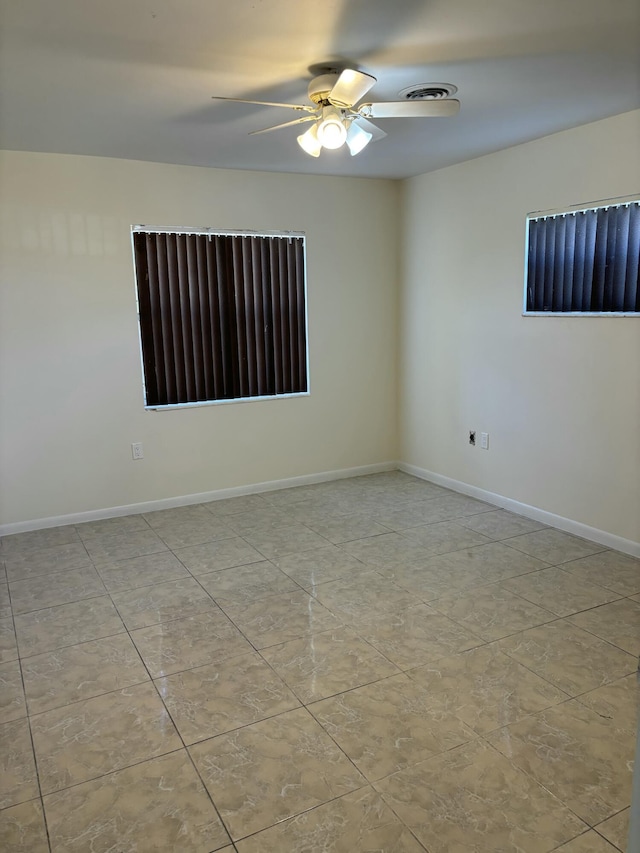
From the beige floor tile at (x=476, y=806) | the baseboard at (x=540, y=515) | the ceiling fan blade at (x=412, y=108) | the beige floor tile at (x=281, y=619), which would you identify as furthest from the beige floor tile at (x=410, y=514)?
the ceiling fan blade at (x=412, y=108)

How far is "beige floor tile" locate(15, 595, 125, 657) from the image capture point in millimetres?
2812

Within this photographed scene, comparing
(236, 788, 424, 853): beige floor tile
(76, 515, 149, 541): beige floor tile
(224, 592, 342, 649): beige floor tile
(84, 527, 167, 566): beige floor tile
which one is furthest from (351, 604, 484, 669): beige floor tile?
(76, 515, 149, 541): beige floor tile

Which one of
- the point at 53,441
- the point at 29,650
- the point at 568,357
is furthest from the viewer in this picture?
the point at 53,441

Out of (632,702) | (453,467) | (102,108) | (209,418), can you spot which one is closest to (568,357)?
(453,467)

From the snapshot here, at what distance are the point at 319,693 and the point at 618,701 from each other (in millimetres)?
1137

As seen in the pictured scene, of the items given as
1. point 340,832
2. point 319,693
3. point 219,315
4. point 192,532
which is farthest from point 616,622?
point 219,315

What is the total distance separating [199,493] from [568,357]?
9.43 feet

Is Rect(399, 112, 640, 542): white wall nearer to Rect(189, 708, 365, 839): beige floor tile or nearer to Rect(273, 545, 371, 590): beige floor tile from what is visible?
Rect(273, 545, 371, 590): beige floor tile

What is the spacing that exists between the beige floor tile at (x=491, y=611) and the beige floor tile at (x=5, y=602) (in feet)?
7.07

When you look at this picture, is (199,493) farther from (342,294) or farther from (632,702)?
(632,702)

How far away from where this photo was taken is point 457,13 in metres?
2.11

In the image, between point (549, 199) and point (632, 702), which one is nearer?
point (632, 702)

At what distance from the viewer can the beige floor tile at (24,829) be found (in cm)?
174

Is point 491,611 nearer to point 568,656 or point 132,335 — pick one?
point 568,656
